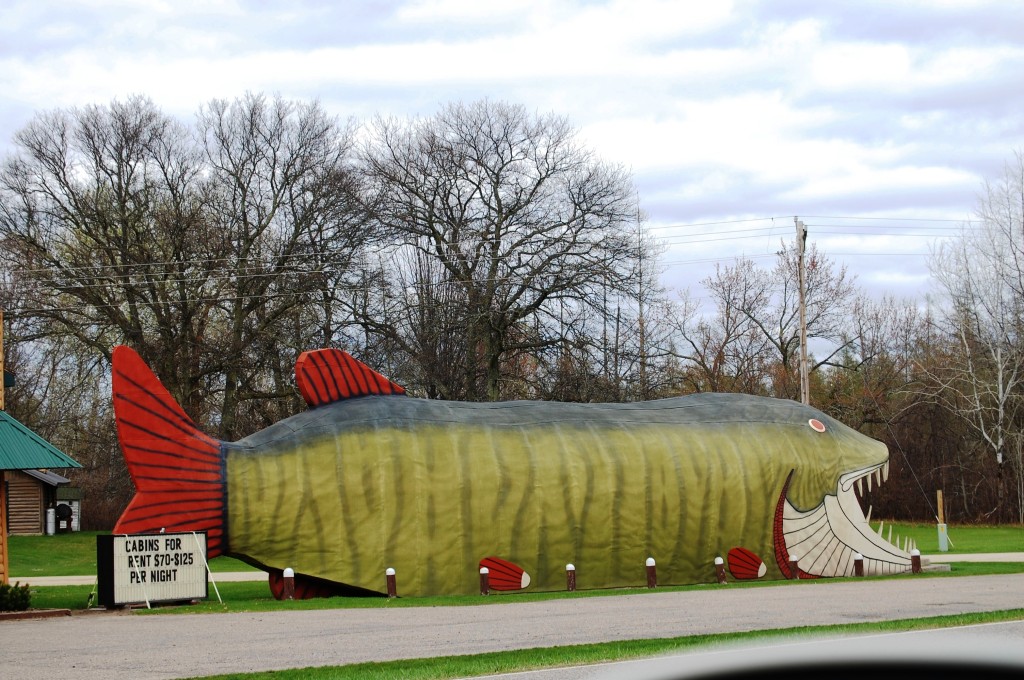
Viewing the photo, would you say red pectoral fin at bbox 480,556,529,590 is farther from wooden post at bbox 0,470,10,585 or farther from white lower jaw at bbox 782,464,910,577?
wooden post at bbox 0,470,10,585

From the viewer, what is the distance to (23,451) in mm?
18266

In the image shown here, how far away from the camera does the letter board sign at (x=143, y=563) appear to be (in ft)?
55.4

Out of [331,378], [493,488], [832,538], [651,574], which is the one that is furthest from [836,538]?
[331,378]

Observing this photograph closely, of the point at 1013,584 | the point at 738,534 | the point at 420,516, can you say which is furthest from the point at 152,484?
the point at 1013,584

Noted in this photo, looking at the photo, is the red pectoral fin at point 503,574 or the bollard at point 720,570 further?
the bollard at point 720,570

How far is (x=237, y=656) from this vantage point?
37.4 feet

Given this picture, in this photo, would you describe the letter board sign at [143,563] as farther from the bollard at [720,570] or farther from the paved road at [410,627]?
the bollard at [720,570]

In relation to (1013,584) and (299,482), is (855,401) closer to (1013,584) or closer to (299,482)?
(1013,584)

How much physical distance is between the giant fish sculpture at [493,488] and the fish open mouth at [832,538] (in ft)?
0.12

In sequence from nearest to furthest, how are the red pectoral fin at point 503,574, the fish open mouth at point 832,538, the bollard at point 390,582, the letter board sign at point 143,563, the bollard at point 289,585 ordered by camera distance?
the letter board sign at point 143,563 → the bollard at point 289,585 → the bollard at point 390,582 → the red pectoral fin at point 503,574 → the fish open mouth at point 832,538

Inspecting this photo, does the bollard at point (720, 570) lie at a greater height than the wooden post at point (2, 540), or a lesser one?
lesser

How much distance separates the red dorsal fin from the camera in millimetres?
18516

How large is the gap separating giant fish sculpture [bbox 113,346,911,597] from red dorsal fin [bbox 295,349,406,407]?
3cm

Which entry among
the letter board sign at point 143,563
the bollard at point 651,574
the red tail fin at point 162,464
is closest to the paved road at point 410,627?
the letter board sign at point 143,563
